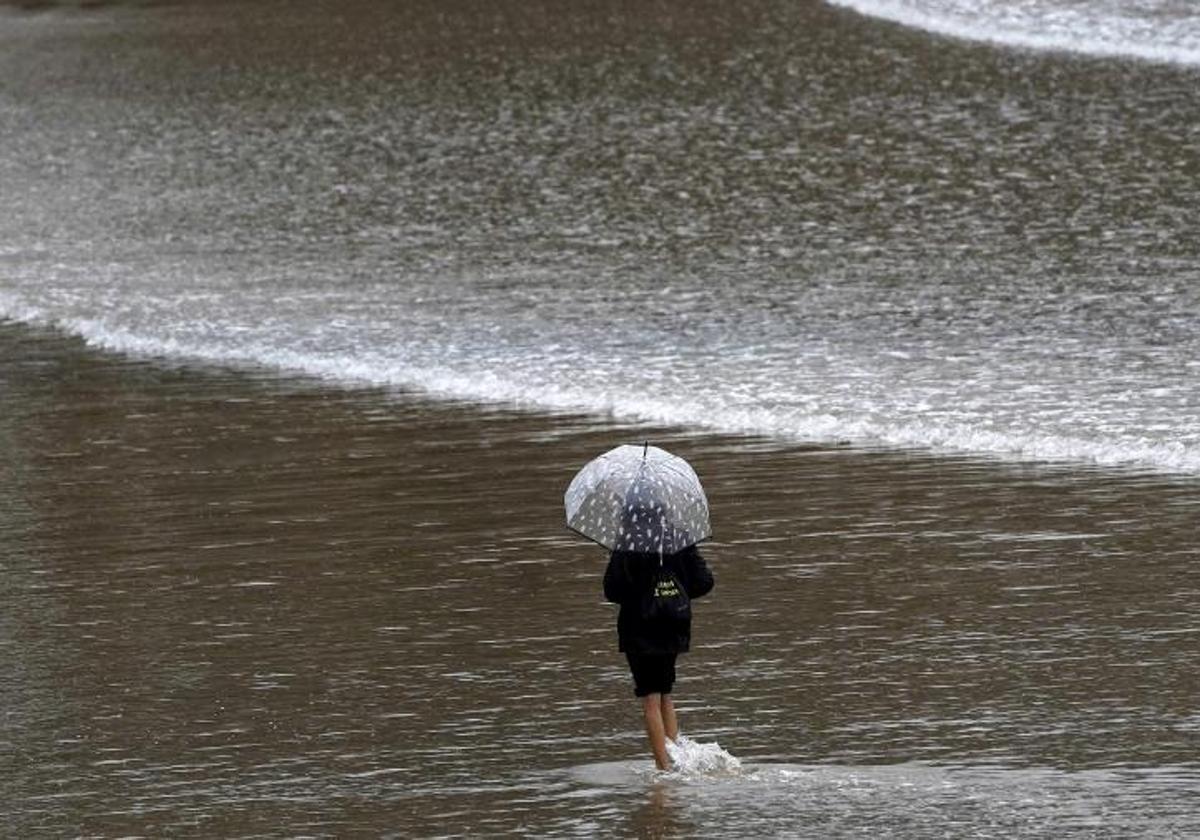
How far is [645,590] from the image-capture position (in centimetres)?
763

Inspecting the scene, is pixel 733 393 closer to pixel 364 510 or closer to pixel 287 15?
pixel 364 510

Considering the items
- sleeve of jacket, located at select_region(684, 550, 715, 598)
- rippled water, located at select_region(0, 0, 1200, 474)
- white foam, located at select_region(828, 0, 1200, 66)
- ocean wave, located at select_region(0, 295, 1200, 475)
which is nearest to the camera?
sleeve of jacket, located at select_region(684, 550, 715, 598)

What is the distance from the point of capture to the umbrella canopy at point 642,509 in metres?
7.54

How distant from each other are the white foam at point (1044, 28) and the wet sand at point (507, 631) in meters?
19.4

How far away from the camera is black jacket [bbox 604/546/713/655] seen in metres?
7.61

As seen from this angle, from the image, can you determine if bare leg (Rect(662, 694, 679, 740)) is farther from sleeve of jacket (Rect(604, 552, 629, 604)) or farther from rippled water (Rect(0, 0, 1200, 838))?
sleeve of jacket (Rect(604, 552, 629, 604))

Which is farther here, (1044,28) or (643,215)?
(1044,28)

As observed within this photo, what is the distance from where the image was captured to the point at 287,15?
126 ft

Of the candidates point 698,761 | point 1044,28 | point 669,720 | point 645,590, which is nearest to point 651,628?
point 645,590

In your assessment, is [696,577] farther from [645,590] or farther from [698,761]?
[698,761]

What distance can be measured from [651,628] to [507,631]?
6.00 feet

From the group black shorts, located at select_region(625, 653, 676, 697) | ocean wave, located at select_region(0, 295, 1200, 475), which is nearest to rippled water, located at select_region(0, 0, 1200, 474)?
ocean wave, located at select_region(0, 295, 1200, 475)

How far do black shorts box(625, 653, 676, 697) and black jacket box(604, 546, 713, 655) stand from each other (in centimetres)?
2

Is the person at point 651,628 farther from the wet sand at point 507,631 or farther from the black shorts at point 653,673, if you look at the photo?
the wet sand at point 507,631
